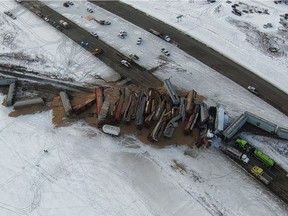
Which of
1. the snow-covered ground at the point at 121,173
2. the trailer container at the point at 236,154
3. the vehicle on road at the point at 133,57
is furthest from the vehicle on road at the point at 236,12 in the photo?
the trailer container at the point at 236,154

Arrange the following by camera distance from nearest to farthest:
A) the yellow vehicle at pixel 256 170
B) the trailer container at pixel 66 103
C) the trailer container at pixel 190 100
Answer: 1. the yellow vehicle at pixel 256 170
2. the trailer container at pixel 190 100
3. the trailer container at pixel 66 103

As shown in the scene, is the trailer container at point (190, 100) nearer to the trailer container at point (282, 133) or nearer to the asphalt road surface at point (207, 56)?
the asphalt road surface at point (207, 56)

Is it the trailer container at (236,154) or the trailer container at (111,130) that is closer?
the trailer container at (236,154)

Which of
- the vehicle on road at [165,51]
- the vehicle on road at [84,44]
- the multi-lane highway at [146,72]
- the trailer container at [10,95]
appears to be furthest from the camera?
the vehicle on road at [84,44]

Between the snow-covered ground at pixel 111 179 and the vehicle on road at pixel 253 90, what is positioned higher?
the vehicle on road at pixel 253 90

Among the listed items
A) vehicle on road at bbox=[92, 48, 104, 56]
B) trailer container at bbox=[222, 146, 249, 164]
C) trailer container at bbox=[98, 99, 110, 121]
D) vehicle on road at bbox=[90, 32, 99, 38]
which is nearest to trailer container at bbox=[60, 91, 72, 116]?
trailer container at bbox=[98, 99, 110, 121]

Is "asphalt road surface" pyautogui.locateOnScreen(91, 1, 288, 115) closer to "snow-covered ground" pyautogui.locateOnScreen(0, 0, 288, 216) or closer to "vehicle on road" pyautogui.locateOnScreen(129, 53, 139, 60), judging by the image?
"snow-covered ground" pyautogui.locateOnScreen(0, 0, 288, 216)
